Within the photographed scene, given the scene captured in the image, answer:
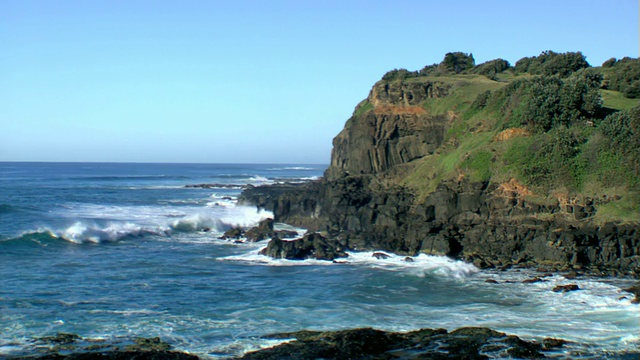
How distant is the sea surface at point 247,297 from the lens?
1878 cm

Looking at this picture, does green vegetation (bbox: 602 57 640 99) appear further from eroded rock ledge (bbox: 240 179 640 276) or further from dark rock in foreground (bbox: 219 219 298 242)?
dark rock in foreground (bbox: 219 219 298 242)

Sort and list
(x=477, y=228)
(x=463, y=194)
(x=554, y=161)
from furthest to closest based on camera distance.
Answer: (x=463, y=194), (x=554, y=161), (x=477, y=228)

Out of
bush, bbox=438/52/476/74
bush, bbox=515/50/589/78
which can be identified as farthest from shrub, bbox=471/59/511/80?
bush, bbox=515/50/589/78

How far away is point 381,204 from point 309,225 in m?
6.54

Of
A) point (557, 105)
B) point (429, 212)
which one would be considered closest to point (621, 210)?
point (557, 105)

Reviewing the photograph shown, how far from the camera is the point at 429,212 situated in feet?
121

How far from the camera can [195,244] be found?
37562 millimetres

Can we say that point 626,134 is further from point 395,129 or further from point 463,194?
point 395,129

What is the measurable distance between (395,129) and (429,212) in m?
16.3

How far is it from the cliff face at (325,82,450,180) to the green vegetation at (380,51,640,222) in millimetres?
1364

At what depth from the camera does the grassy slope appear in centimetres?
3266

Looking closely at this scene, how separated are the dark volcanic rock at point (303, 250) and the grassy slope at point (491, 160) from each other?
10753mm

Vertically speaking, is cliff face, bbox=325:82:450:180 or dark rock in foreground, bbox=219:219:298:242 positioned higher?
cliff face, bbox=325:82:450:180

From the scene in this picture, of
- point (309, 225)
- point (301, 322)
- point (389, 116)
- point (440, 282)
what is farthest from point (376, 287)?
point (389, 116)
